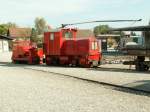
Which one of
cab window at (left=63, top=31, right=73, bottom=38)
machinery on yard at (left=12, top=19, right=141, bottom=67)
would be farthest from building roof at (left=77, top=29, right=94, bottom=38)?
machinery on yard at (left=12, top=19, right=141, bottom=67)

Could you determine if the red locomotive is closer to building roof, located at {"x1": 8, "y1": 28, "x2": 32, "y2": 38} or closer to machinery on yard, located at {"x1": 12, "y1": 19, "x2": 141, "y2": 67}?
machinery on yard, located at {"x1": 12, "y1": 19, "x2": 141, "y2": 67}

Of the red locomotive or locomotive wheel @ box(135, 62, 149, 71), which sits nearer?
locomotive wheel @ box(135, 62, 149, 71)

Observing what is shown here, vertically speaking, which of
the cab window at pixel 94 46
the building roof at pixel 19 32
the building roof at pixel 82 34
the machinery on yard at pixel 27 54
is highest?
the building roof at pixel 19 32

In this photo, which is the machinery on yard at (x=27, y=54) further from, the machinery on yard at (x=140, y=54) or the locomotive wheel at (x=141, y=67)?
the locomotive wheel at (x=141, y=67)

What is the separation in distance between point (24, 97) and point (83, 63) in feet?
55.0

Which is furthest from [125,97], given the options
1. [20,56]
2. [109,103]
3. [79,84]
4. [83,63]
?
[20,56]

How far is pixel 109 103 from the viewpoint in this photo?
13297 millimetres

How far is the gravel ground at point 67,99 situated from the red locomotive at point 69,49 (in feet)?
42.5

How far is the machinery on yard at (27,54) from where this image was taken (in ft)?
125

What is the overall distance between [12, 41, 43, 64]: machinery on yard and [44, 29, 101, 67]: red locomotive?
277 cm

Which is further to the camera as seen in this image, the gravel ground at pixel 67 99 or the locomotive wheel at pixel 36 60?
the locomotive wheel at pixel 36 60

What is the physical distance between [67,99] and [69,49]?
1917 centimetres

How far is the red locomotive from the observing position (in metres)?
31.9

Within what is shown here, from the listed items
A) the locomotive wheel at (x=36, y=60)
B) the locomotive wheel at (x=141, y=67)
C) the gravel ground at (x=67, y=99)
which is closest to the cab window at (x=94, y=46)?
the locomotive wheel at (x=141, y=67)
